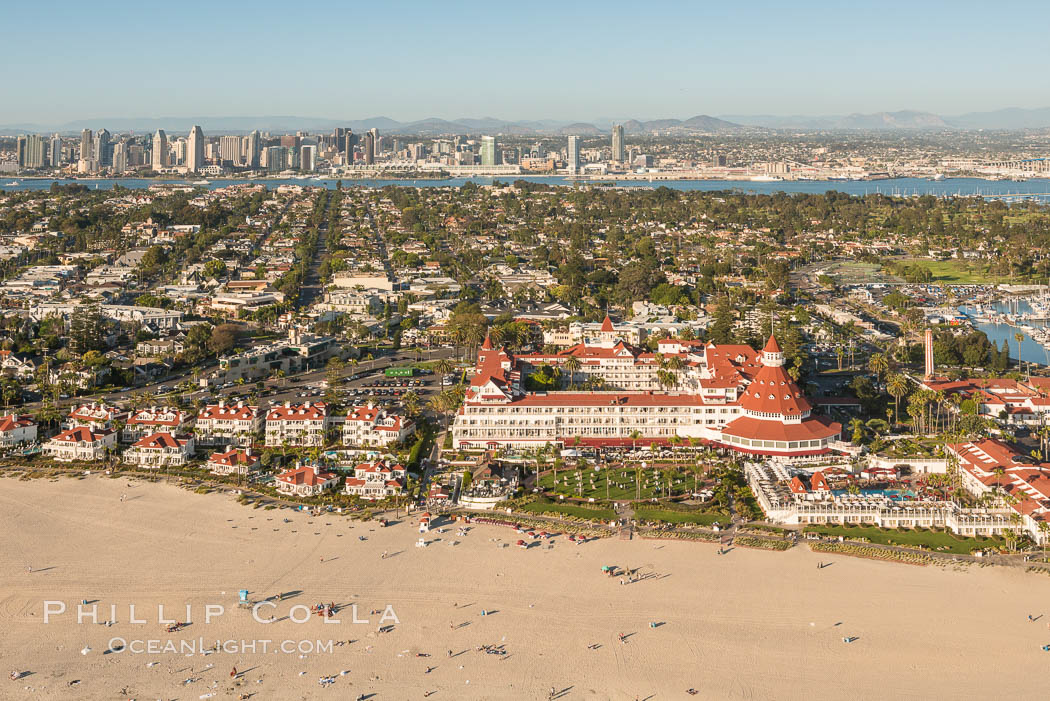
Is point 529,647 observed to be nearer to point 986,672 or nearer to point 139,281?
point 986,672

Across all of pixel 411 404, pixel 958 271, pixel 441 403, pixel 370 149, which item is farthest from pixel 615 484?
pixel 370 149

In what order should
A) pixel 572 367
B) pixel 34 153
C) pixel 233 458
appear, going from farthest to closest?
1. pixel 34 153
2. pixel 572 367
3. pixel 233 458

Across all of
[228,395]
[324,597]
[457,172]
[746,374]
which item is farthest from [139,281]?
[457,172]

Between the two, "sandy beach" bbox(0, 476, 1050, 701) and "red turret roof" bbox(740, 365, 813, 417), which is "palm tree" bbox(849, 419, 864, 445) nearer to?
"red turret roof" bbox(740, 365, 813, 417)

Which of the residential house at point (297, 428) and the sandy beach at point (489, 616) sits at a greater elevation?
the residential house at point (297, 428)

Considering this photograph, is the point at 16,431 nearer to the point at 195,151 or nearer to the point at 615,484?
the point at 615,484

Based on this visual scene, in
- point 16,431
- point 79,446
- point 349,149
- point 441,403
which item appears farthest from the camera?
point 349,149

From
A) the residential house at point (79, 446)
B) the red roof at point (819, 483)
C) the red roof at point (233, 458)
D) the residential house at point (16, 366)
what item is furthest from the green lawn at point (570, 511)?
the residential house at point (16, 366)

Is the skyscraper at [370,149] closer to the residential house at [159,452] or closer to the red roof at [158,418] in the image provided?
the red roof at [158,418]
